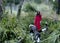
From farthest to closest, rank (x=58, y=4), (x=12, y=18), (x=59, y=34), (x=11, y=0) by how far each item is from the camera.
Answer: (x=11, y=0) < (x=58, y=4) < (x=59, y=34) < (x=12, y=18)

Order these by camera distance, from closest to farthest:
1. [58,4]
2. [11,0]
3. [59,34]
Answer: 1. [59,34]
2. [58,4]
3. [11,0]

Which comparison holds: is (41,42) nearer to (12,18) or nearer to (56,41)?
(56,41)

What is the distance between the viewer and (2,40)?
9.09m

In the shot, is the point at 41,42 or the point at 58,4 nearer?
the point at 41,42

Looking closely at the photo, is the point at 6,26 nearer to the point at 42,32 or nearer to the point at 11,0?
the point at 42,32

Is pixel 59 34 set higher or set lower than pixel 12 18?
lower

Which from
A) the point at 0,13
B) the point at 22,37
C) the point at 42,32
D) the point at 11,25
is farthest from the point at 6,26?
the point at 42,32

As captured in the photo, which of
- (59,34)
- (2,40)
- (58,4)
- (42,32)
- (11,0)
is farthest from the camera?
(11,0)

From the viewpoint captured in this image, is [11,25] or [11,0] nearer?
[11,25]

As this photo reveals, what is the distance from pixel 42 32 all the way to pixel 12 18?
3.39 m

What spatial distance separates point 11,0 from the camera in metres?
24.6

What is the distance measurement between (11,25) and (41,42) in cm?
207

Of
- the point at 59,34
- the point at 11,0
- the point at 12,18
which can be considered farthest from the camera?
the point at 11,0

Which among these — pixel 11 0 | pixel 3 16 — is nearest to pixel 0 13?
pixel 3 16
